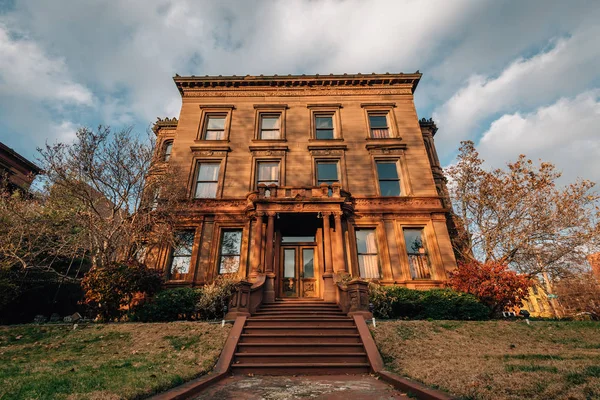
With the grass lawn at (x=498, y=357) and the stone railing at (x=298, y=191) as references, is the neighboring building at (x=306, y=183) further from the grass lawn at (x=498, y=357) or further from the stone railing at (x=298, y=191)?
the grass lawn at (x=498, y=357)

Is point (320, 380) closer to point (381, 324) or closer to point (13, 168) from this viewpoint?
point (381, 324)

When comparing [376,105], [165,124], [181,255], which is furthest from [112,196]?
[376,105]

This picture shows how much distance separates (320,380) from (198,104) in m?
17.2

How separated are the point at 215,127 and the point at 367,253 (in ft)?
38.3

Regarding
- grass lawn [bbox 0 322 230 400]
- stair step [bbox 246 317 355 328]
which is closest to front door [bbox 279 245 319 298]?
stair step [bbox 246 317 355 328]

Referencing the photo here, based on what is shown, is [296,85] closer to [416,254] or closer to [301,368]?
[416,254]

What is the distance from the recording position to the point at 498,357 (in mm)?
5973

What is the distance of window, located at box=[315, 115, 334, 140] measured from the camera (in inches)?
691

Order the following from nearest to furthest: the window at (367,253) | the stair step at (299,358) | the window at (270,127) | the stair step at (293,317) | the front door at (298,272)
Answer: the stair step at (299,358), the stair step at (293,317), the front door at (298,272), the window at (367,253), the window at (270,127)

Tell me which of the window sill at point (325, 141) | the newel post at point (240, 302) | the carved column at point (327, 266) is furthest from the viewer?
the window sill at point (325, 141)

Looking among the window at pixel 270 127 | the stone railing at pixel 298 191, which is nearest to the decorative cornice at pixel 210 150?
the window at pixel 270 127

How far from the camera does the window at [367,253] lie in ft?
45.3

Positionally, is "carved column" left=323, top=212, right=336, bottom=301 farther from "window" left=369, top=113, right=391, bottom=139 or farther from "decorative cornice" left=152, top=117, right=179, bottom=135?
"decorative cornice" left=152, top=117, right=179, bottom=135

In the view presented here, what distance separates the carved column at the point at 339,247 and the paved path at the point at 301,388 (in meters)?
6.13
